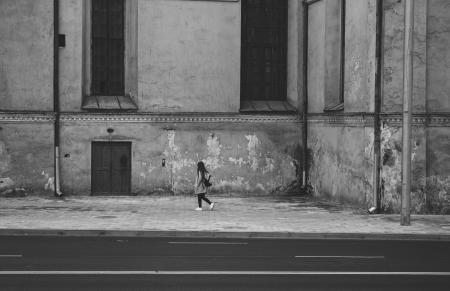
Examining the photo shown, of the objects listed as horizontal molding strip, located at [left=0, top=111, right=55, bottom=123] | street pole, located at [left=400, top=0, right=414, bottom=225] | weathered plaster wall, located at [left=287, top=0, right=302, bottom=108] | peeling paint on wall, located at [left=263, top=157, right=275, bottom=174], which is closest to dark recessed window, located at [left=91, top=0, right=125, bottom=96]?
horizontal molding strip, located at [left=0, top=111, right=55, bottom=123]

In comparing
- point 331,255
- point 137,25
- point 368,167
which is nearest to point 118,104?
point 137,25

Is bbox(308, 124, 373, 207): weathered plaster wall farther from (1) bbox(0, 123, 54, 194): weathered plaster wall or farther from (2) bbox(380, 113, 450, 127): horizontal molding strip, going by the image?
(1) bbox(0, 123, 54, 194): weathered plaster wall

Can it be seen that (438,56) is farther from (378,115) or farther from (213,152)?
(213,152)

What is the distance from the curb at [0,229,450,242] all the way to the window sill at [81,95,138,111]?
8868 mm

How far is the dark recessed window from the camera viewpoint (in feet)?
84.2

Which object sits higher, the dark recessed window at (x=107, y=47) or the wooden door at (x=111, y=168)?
the dark recessed window at (x=107, y=47)

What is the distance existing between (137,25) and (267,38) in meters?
4.79

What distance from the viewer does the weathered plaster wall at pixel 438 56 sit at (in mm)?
21156

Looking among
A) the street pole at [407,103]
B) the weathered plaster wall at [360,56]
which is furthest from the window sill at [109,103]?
the street pole at [407,103]

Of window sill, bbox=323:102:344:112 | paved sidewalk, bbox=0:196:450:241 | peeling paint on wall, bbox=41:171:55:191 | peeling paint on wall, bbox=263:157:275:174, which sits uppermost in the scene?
window sill, bbox=323:102:344:112

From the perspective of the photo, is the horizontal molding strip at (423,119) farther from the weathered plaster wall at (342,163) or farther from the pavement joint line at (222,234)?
the pavement joint line at (222,234)

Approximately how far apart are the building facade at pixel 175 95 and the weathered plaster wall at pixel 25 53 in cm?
3

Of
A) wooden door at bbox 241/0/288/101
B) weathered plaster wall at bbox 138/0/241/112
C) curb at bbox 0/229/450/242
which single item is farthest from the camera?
wooden door at bbox 241/0/288/101

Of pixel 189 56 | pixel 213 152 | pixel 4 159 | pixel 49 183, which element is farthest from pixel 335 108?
pixel 4 159
